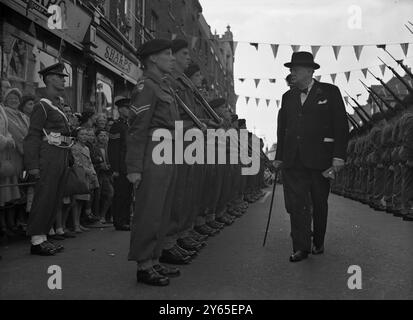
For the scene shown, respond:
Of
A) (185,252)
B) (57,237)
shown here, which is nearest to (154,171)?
(185,252)

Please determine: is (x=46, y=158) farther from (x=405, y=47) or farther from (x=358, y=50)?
(x=405, y=47)

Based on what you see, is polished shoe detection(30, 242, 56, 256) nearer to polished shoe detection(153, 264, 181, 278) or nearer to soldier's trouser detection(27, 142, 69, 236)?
soldier's trouser detection(27, 142, 69, 236)

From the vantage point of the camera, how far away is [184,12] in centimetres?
2658

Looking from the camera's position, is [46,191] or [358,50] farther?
[358,50]

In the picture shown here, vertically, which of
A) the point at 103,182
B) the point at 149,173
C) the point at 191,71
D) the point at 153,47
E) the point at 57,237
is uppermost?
the point at 191,71

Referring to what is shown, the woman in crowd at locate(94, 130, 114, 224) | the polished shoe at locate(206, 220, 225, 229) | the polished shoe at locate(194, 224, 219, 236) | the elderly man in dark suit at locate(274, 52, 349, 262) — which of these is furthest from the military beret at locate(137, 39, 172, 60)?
the woman in crowd at locate(94, 130, 114, 224)

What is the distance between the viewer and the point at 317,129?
4.95m

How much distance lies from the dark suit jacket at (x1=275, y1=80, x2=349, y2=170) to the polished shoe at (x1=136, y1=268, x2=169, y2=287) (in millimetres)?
1950

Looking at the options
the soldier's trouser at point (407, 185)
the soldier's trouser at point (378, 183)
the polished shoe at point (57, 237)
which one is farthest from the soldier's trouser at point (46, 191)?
the soldier's trouser at point (378, 183)

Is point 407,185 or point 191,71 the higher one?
point 191,71

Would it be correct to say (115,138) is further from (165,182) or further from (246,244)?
(165,182)

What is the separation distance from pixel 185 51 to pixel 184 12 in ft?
74.4

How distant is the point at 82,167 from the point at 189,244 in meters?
2.40
